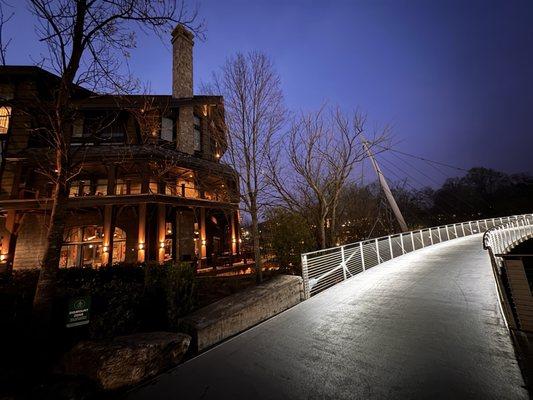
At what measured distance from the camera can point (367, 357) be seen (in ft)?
12.7

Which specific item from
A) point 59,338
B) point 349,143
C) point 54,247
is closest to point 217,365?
point 59,338

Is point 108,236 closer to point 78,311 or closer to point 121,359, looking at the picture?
point 78,311

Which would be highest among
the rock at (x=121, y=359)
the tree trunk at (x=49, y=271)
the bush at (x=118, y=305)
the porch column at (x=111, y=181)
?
the porch column at (x=111, y=181)

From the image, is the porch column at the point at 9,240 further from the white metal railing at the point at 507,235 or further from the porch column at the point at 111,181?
the white metal railing at the point at 507,235

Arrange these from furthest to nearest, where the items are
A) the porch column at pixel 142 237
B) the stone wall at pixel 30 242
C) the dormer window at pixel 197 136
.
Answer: the dormer window at pixel 197 136
the stone wall at pixel 30 242
the porch column at pixel 142 237

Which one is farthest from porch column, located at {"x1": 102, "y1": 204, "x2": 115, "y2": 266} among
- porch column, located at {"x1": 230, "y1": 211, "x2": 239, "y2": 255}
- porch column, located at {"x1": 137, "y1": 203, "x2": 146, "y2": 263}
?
porch column, located at {"x1": 230, "y1": 211, "x2": 239, "y2": 255}

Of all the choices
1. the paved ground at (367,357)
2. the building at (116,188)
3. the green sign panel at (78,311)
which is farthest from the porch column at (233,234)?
the green sign panel at (78,311)

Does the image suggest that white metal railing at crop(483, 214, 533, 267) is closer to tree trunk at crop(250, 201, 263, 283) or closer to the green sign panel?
tree trunk at crop(250, 201, 263, 283)

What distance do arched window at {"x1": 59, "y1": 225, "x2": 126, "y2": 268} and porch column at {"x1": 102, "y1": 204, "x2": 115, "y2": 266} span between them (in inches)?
120

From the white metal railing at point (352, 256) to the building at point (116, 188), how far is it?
616cm

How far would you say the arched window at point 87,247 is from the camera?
17750 millimetres

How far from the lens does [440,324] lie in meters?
4.88

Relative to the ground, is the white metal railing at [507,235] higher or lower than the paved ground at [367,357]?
higher

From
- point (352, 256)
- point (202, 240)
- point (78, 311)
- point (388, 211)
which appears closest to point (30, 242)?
point (202, 240)
